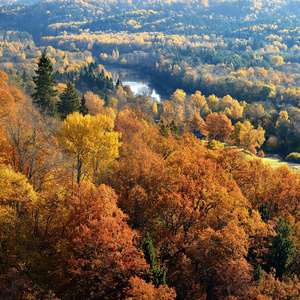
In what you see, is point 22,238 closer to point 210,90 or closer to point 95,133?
point 95,133

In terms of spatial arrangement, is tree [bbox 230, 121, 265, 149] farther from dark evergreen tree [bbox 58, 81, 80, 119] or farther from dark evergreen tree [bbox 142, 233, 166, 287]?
dark evergreen tree [bbox 142, 233, 166, 287]

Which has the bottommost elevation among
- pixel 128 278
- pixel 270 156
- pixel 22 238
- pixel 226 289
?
pixel 270 156

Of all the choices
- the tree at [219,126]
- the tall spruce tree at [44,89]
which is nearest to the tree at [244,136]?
the tree at [219,126]

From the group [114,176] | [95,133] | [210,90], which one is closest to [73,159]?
[95,133]

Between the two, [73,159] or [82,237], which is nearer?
[82,237]

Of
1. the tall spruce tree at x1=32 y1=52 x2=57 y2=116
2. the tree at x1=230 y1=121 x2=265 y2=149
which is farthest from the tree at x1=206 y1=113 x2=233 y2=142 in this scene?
the tall spruce tree at x1=32 y1=52 x2=57 y2=116

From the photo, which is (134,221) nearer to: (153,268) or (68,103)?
(153,268)
